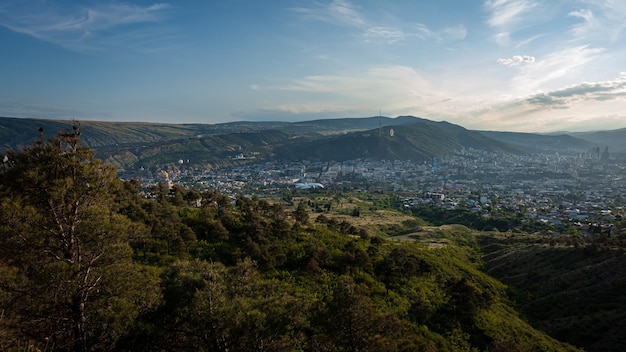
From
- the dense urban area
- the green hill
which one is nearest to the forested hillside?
the green hill

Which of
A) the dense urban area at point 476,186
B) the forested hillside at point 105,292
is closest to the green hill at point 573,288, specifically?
the forested hillside at point 105,292

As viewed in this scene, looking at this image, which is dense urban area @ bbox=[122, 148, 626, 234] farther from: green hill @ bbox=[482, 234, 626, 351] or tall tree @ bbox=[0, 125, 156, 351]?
tall tree @ bbox=[0, 125, 156, 351]

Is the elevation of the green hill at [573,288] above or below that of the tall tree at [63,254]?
below

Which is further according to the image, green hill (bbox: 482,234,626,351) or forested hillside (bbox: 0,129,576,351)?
green hill (bbox: 482,234,626,351)

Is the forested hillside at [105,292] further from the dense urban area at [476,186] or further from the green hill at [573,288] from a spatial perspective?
the dense urban area at [476,186]

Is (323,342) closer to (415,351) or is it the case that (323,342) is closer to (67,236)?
(415,351)

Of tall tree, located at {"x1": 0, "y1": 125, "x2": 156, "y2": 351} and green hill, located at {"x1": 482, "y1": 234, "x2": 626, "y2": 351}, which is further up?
tall tree, located at {"x1": 0, "y1": 125, "x2": 156, "y2": 351}

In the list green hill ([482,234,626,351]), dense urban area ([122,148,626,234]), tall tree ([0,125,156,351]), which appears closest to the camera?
tall tree ([0,125,156,351])

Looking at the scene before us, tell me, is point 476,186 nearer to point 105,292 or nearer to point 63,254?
point 105,292

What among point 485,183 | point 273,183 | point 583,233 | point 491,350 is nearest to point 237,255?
point 491,350
